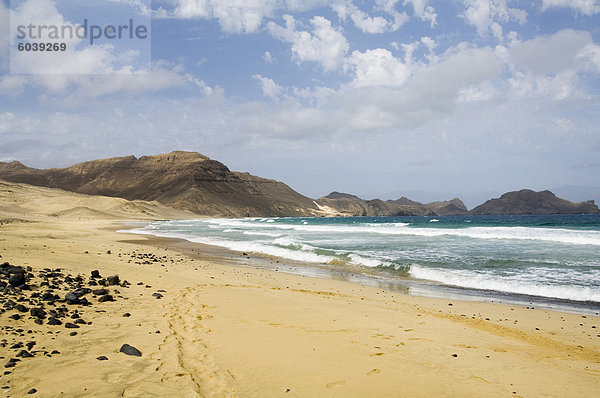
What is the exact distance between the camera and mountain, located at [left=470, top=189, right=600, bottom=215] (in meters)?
171

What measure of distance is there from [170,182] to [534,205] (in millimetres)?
175873

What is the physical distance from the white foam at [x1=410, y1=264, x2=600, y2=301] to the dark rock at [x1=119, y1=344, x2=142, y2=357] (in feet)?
36.0

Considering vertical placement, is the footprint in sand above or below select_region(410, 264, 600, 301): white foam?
above

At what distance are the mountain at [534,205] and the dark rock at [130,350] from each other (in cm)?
20723

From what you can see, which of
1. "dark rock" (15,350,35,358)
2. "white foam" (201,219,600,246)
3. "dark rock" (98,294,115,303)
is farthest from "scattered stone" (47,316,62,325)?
"white foam" (201,219,600,246)

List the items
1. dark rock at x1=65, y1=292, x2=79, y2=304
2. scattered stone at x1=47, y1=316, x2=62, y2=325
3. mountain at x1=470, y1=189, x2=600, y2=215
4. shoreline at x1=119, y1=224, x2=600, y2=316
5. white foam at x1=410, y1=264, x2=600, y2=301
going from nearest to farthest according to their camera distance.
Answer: scattered stone at x1=47, y1=316, x2=62, y2=325 → dark rock at x1=65, y1=292, x2=79, y2=304 → shoreline at x1=119, y1=224, x2=600, y2=316 → white foam at x1=410, y1=264, x2=600, y2=301 → mountain at x1=470, y1=189, x2=600, y2=215

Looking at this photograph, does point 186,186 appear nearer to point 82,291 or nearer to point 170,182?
point 170,182

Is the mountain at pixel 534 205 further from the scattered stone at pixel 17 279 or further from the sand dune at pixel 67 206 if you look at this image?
the scattered stone at pixel 17 279

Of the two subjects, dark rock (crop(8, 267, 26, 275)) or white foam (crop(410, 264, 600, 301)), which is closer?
dark rock (crop(8, 267, 26, 275))

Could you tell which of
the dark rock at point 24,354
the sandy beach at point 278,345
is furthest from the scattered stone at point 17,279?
the dark rock at point 24,354

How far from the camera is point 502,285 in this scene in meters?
11.8

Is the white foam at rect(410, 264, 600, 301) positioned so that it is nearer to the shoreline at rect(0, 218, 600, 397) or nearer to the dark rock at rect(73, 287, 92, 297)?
the shoreline at rect(0, 218, 600, 397)

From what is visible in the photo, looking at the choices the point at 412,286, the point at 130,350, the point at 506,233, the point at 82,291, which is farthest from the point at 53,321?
the point at 506,233

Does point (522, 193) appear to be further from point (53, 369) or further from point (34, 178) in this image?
point (34, 178)
